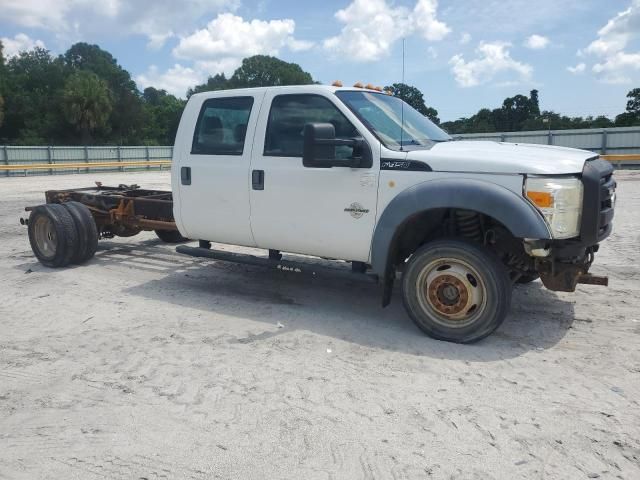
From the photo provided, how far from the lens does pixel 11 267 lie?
7820mm

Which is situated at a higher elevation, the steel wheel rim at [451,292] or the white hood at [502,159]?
the white hood at [502,159]

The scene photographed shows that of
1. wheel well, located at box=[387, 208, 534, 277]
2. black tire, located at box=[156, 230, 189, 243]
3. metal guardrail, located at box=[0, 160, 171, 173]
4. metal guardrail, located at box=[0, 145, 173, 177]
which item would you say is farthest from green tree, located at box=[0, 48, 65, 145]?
wheel well, located at box=[387, 208, 534, 277]

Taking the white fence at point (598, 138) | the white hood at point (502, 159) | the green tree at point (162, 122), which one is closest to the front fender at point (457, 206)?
the white hood at point (502, 159)

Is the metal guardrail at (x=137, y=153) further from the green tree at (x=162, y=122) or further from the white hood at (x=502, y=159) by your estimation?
the green tree at (x=162, y=122)

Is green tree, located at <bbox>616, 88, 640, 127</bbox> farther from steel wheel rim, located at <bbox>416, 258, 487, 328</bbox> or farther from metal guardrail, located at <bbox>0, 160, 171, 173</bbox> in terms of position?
steel wheel rim, located at <bbox>416, 258, 487, 328</bbox>

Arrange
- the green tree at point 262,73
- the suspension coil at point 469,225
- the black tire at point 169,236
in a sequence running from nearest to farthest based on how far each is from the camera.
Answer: the suspension coil at point 469,225
the black tire at point 169,236
the green tree at point 262,73

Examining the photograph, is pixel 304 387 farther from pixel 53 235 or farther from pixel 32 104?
pixel 32 104

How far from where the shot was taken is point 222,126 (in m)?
6.03

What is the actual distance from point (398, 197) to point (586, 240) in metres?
1.51

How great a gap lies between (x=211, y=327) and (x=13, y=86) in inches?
2396

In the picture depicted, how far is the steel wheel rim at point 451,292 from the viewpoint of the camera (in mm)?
4602

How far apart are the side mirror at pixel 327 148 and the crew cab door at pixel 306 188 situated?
0.24ft

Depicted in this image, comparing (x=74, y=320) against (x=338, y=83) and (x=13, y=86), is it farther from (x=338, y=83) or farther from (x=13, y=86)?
(x=13, y=86)

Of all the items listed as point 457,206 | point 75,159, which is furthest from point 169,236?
point 75,159
